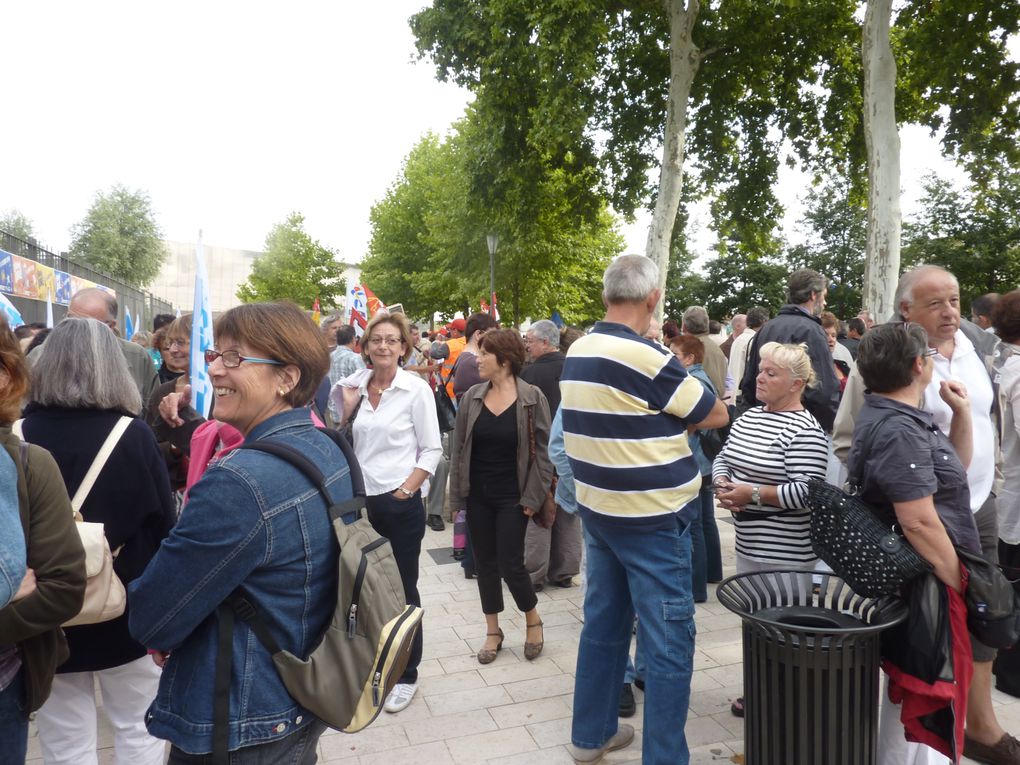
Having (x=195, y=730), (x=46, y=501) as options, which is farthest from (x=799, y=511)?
(x=46, y=501)

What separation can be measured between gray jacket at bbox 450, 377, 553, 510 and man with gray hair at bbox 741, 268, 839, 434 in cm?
145

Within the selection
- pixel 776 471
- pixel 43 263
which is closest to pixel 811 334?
pixel 776 471

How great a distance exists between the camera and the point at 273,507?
1743mm

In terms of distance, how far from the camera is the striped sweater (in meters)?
3.40

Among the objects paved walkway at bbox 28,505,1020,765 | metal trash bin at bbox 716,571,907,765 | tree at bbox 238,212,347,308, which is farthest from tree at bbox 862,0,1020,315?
tree at bbox 238,212,347,308

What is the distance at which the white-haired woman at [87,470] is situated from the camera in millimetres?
2666

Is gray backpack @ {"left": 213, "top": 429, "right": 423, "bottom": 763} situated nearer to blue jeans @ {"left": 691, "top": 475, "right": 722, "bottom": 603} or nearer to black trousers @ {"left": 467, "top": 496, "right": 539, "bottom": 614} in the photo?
black trousers @ {"left": 467, "top": 496, "right": 539, "bottom": 614}

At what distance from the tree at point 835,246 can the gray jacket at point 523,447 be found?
41.1 m

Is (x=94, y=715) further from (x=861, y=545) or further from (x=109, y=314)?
(x=109, y=314)

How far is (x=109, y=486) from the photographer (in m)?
2.71

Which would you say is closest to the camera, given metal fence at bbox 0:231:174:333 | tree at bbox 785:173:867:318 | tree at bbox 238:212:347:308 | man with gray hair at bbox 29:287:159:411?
man with gray hair at bbox 29:287:159:411

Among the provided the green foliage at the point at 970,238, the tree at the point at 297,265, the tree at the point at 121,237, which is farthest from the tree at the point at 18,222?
the green foliage at the point at 970,238

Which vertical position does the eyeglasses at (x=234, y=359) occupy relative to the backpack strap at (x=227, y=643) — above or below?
above

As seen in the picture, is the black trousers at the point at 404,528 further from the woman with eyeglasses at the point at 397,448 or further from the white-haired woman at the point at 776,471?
the white-haired woman at the point at 776,471
